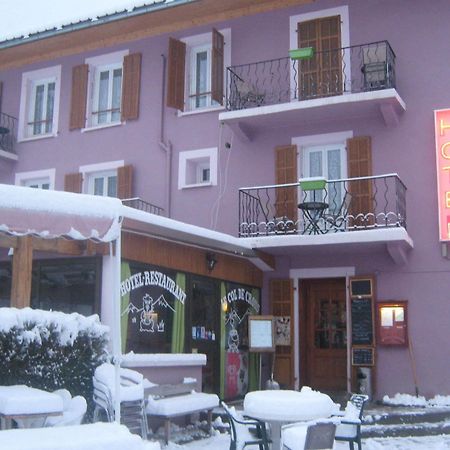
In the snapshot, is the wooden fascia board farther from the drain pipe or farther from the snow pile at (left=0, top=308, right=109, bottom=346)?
the snow pile at (left=0, top=308, right=109, bottom=346)

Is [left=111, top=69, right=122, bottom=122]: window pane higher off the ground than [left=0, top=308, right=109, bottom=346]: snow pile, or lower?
higher

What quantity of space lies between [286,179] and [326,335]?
Result: 10.6ft

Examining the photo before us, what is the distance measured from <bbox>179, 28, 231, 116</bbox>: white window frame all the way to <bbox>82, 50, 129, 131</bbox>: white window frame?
1532mm

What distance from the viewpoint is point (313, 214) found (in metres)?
12.7

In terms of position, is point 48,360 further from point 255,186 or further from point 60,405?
point 255,186

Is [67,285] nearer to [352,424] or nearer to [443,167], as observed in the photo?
[352,424]

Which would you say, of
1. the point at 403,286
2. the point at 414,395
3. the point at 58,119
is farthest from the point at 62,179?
the point at 414,395

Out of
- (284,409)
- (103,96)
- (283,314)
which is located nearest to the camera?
(284,409)

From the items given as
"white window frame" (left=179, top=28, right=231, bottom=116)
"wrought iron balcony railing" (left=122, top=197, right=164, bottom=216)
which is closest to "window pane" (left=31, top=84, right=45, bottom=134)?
"wrought iron balcony railing" (left=122, top=197, right=164, bottom=216)

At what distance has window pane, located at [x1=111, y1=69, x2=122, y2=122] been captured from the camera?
Answer: 1517 centimetres

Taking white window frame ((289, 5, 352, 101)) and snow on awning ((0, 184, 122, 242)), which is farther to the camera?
white window frame ((289, 5, 352, 101))

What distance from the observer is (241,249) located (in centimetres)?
1200

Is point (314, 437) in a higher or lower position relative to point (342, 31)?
lower

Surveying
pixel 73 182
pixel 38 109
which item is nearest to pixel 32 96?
pixel 38 109
